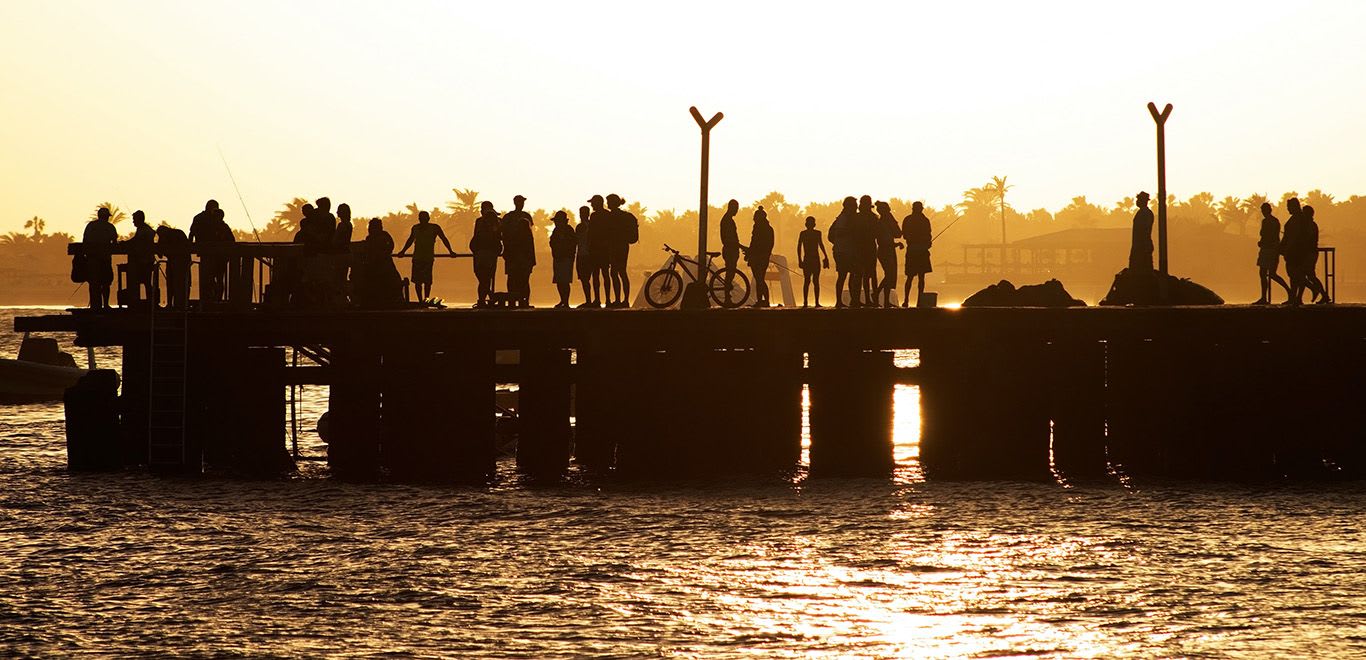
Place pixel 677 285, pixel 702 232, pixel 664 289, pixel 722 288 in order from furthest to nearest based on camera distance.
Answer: pixel 677 285, pixel 664 289, pixel 722 288, pixel 702 232

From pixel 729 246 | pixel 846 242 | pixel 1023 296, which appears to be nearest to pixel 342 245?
pixel 729 246

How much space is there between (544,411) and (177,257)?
542cm

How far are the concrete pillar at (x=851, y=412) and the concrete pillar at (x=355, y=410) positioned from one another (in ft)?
19.6

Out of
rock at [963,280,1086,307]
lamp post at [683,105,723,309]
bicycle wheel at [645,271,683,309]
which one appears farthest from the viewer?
rock at [963,280,1086,307]

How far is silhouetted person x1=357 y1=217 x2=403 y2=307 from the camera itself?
23.5m

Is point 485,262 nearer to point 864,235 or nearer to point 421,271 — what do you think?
point 421,271

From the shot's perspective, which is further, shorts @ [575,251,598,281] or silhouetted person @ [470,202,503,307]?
silhouetted person @ [470,202,503,307]

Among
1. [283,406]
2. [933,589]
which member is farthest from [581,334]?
[933,589]

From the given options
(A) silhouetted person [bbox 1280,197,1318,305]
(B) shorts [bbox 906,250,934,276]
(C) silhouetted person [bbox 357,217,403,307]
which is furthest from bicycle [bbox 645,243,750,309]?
(A) silhouetted person [bbox 1280,197,1318,305]

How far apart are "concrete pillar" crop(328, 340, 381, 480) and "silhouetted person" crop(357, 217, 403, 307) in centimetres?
136

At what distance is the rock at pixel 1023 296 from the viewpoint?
32.8 metres

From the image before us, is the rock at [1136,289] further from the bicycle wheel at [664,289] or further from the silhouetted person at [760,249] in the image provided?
the bicycle wheel at [664,289]

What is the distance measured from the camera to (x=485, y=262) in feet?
75.4

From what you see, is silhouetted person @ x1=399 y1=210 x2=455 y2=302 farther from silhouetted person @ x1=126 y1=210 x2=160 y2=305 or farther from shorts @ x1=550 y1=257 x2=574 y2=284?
silhouetted person @ x1=126 y1=210 x2=160 y2=305
